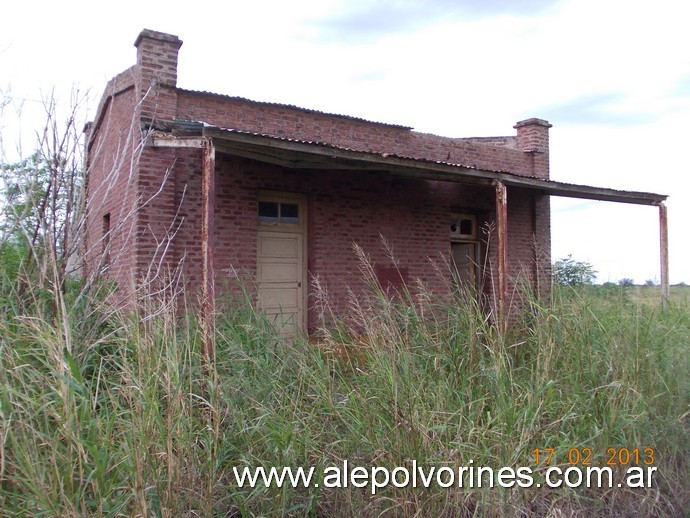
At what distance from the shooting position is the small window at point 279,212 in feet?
29.0

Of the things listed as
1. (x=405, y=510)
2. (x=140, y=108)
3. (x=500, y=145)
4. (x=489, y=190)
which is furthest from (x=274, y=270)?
(x=500, y=145)

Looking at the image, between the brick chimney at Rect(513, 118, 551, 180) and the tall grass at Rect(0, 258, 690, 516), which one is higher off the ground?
the brick chimney at Rect(513, 118, 551, 180)

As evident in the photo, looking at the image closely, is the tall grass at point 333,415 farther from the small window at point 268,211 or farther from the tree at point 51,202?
the small window at point 268,211

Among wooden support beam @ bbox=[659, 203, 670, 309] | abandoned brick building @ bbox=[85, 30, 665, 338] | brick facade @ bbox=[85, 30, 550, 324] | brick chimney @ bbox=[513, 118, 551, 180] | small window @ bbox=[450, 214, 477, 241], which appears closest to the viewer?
abandoned brick building @ bbox=[85, 30, 665, 338]

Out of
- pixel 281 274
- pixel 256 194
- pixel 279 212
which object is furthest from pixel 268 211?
pixel 281 274

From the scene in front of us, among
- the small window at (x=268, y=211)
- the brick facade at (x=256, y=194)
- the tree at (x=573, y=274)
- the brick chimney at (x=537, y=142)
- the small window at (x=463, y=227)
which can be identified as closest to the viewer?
the tree at (x=573, y=274)

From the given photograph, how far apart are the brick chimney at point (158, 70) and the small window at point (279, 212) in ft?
6.04

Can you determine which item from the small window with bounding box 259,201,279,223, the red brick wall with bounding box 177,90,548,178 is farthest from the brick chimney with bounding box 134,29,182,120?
the small window with bounding box 259,201,279,223

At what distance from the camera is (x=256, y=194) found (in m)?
8.57

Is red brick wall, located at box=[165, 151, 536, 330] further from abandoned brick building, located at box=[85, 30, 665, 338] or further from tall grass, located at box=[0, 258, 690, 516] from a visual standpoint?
tall grass, located at box=[0, 258, 690, 516]

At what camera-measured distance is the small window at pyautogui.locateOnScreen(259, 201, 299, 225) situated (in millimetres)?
8852

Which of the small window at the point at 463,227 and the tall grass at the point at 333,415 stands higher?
the small window at the point at 463,227

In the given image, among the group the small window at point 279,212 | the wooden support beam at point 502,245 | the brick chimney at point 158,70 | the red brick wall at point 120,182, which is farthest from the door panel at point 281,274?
the wooden support beam at point 502,245

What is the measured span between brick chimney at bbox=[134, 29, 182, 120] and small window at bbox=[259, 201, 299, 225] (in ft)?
6.04
